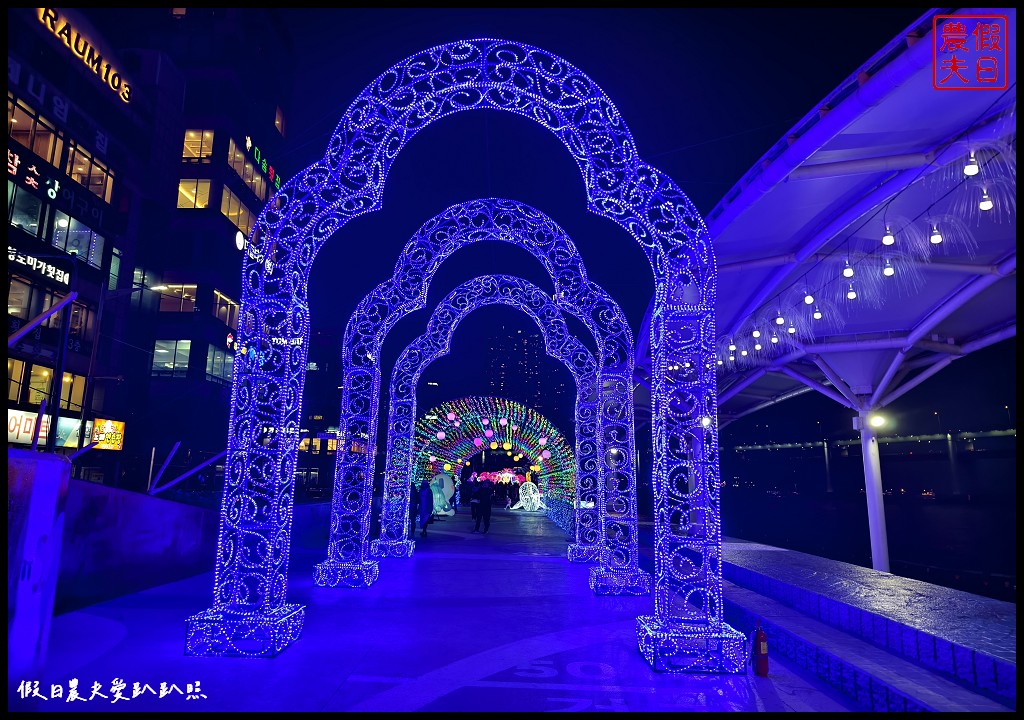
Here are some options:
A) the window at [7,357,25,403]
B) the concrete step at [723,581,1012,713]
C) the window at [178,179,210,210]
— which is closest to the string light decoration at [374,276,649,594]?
the concrete step at [723,581,1012,713]

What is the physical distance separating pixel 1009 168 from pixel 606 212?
250 inches

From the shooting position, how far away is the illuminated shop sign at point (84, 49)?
20.9m

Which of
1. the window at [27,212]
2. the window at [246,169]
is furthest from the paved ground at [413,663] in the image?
the window at [246,169]

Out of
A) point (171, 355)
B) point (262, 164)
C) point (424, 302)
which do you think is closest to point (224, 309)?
point (171, 355)

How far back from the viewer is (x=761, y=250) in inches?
486

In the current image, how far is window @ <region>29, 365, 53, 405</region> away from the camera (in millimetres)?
20516

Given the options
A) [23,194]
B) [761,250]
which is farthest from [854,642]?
[23,194]

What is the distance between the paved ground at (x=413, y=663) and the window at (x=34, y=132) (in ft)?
64.9

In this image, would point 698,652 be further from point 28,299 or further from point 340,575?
point 28,299

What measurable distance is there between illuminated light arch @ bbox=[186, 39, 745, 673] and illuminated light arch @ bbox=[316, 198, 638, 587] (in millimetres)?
3297

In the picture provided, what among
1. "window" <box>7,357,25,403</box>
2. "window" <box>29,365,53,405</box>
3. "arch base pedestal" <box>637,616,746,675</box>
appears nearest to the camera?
"arch base pedestal" <box>637,616,746,675</box>

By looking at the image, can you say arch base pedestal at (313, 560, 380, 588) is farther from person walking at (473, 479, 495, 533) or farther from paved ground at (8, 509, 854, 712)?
person walking at (473, 479, 495, 533)

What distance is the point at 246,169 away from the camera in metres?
33.6

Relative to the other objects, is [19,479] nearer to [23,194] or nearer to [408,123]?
[408,123]
